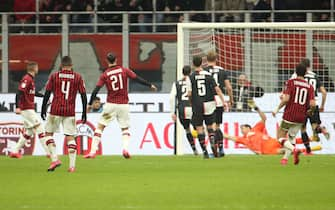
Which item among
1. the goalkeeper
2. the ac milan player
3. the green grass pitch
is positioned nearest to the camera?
the green grass pitch

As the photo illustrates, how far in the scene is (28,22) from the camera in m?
28.2

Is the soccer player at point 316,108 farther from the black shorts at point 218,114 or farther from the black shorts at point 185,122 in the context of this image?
the black shorts at point 185,122

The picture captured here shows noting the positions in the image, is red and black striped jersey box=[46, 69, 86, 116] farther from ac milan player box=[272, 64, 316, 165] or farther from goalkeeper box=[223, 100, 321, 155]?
goalkeeper box=[223, 100, 321, 155]

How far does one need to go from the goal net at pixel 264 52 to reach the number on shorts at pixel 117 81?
417 cm

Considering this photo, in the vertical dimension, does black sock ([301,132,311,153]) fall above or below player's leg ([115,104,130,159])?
below

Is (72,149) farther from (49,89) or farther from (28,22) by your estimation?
(28,22)

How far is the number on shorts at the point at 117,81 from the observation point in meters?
19.9

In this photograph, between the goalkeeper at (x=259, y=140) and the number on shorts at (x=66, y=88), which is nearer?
the number on shorts at (x=66, y=88)

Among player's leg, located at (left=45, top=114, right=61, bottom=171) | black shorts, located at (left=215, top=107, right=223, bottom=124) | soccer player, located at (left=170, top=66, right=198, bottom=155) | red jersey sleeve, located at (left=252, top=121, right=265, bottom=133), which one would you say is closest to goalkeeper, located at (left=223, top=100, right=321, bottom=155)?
red jersey sleeve, located at (left=252, top=121, right=265, bottom=133)

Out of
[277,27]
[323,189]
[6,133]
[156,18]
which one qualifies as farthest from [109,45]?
[323,189]

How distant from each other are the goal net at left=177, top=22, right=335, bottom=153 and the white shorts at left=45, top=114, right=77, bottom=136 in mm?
7220

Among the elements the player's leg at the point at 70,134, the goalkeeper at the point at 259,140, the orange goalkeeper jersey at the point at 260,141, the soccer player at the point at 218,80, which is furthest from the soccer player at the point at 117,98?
the orange goalkeeper jersey at the point at 260,141

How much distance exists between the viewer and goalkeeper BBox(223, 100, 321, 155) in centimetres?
2414

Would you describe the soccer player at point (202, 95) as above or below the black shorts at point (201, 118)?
above
